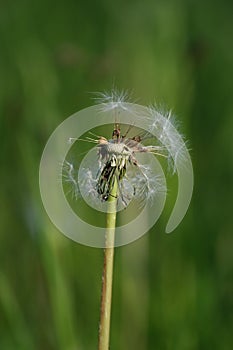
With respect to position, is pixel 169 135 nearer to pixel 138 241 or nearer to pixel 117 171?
pixel 117 171

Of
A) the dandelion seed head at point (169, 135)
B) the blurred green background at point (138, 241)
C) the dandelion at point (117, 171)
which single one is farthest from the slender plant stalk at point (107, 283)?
the blurred green background at point (138, 241)

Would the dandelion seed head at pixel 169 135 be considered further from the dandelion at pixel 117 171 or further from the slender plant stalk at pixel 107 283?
the slender plant stalk at pixel 107 283

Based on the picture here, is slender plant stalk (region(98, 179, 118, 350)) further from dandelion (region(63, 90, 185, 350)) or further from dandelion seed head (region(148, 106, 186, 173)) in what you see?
dandelion seed head (region(148, 106, 186, 173))

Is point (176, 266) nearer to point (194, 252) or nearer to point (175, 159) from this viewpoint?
point (194, 252)

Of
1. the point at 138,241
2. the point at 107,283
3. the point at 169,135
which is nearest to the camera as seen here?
the point at 107,283

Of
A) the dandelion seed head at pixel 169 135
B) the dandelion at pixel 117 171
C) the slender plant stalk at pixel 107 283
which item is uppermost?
the dandelion seed head at pixel 169 135

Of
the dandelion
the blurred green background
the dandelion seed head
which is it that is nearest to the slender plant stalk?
the dandelion

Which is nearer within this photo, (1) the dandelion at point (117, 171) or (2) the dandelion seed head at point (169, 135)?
(1) the dandelion at point (117, 171)

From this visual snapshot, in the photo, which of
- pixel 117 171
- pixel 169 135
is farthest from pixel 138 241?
pixel 117 171
